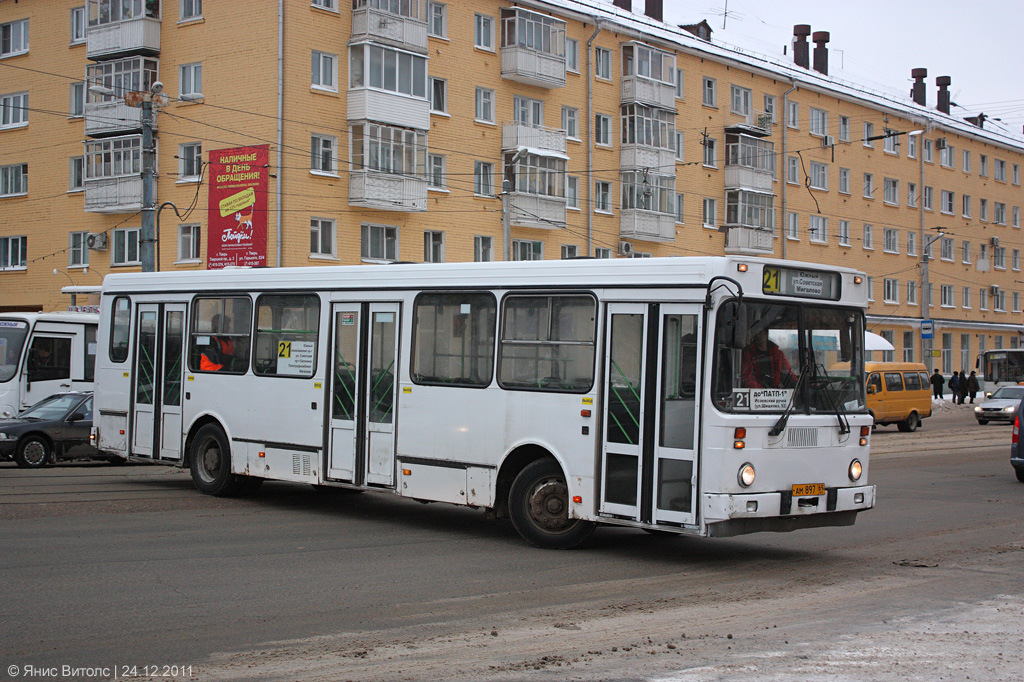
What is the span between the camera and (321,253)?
127 feet

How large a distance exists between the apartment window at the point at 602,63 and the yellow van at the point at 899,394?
19714 mm

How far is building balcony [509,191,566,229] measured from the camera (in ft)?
147

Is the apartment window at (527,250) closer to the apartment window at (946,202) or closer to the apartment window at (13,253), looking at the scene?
the apartment window at (13,253)

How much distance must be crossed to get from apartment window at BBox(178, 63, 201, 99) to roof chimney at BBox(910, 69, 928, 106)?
5078cm

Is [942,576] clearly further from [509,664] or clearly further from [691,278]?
[509,664]

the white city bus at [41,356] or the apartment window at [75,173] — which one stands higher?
the apartment window at [75,173]

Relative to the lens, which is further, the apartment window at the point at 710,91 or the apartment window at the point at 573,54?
the apartment window at the point at 710,91

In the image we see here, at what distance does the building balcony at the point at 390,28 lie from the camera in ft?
128

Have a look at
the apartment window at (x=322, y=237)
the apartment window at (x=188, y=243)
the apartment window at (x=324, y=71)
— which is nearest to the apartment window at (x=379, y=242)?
the apartment window at (x=322, y=237)

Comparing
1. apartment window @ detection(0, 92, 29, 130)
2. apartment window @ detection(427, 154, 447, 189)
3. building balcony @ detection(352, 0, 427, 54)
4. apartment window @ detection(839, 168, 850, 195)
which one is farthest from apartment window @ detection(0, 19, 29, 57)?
apartment window @ detection(839, 168, 850, 195)

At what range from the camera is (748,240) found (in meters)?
55.5

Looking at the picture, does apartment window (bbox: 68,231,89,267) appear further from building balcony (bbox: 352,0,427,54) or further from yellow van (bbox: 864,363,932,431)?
yellow van (bbox: 864,363,932,431)

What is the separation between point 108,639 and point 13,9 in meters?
45.6

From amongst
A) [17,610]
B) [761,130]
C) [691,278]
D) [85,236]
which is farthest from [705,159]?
[17,610]
